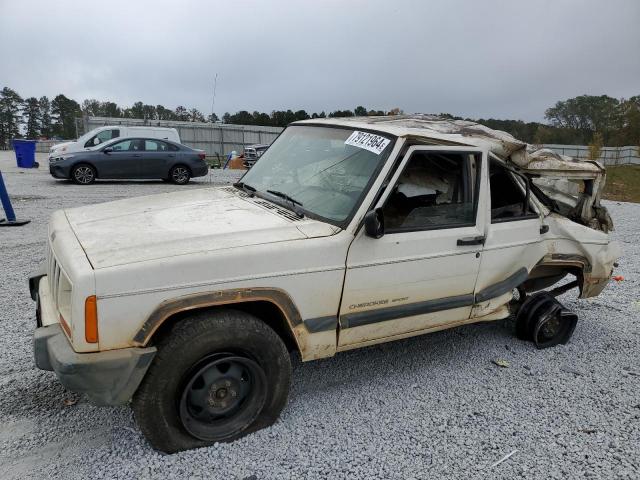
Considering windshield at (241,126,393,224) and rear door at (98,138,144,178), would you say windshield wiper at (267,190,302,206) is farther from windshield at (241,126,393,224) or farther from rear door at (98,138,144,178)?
rear door at (98,138,144,178)

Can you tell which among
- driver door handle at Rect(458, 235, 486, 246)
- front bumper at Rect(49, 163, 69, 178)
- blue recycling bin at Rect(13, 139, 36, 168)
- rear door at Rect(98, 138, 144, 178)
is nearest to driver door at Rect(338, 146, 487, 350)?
driver door handle at Rect(458, 235, 486, 246)

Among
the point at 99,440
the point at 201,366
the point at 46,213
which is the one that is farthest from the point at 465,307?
the point at 46,213

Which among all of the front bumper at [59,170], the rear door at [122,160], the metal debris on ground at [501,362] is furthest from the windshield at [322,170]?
the front bumper at [59,170]

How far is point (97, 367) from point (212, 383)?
620 mm

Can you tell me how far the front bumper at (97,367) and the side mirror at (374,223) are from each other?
135 cm

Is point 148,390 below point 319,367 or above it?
above

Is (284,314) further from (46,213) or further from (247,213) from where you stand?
(46,213)

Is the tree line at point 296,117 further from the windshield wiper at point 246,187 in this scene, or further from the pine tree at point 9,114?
the windshield wiper at point 246,187

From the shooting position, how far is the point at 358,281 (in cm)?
297

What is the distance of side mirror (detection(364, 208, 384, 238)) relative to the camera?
111 inches

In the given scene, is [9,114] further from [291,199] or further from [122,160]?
[291,199]

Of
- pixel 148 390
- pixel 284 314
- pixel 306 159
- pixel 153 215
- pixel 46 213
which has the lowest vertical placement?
pixel 46 213

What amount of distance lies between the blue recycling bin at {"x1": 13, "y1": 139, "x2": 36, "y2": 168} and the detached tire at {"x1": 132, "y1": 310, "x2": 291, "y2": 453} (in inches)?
854

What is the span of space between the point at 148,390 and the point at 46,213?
8.51 m
